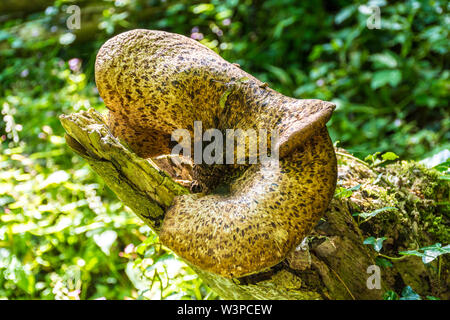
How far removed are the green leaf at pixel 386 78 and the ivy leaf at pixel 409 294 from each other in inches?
97.2

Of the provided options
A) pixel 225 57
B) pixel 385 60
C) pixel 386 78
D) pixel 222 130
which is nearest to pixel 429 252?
pixel 222 130

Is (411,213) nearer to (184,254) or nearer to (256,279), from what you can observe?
(256,279)

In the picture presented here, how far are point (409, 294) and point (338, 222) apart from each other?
0.30m

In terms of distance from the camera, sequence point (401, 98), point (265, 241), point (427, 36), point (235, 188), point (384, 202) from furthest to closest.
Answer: point (401, 98)
point (427, 36)
point (384, 202)
point (235, 188)
point (265, 241)

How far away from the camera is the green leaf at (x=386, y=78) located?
3.38 meters

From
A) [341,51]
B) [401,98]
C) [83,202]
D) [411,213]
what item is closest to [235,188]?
[411,213]

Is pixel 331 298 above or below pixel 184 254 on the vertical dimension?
below

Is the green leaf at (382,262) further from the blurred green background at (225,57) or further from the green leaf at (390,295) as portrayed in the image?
the blurred green background at (225,57)

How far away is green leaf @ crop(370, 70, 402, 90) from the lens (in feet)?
11.1

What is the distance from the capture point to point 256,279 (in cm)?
113

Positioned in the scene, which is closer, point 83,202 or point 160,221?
point 160,221

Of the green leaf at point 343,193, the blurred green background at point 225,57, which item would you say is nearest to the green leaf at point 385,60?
the blurred green background at point 225,57

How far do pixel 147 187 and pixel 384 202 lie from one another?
0.82 meters

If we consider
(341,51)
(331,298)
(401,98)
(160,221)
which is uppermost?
(160,221)
